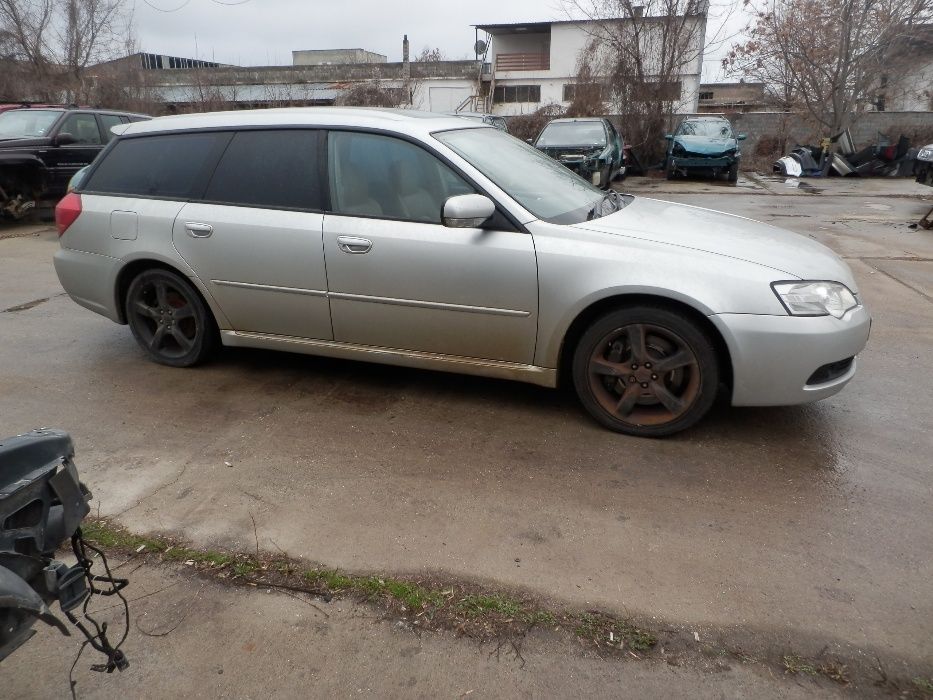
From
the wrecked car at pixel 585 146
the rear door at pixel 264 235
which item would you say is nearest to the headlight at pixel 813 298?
the rear door at pixel 264 235

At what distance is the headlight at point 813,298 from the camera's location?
3369 mm

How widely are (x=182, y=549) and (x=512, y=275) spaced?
78.5 inches

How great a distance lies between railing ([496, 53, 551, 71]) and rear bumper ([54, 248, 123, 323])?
124 ft

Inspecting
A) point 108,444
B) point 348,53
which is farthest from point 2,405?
point 348,53

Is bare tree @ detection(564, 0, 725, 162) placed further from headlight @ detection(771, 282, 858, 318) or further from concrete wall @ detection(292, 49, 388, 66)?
concrete wall @ detection(292, 49, 388, 66)

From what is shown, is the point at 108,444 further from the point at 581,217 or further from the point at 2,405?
the point at 581,217

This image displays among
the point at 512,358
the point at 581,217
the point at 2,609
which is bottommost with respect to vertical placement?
the point at 512,358

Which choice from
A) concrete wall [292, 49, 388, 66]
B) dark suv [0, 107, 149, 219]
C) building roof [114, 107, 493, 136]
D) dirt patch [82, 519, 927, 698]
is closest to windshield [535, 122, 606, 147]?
dark suv [0, 107, 149, 219]

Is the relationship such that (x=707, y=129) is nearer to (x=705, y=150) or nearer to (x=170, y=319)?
(x=705, y=150)

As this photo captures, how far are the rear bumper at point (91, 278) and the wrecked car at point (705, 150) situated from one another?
1589cm

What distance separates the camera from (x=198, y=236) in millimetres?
4336

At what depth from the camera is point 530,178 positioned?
4.20 metres

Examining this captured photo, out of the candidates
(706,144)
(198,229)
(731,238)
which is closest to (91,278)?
(198,229)

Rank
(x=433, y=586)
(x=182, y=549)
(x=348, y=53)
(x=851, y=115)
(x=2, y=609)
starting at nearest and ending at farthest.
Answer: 1. (x=2, y=609)
2. (x=433, y=586)
3. (x=182, y=549)
4. (x=851, y=115)
5. (x=348, y=53)
